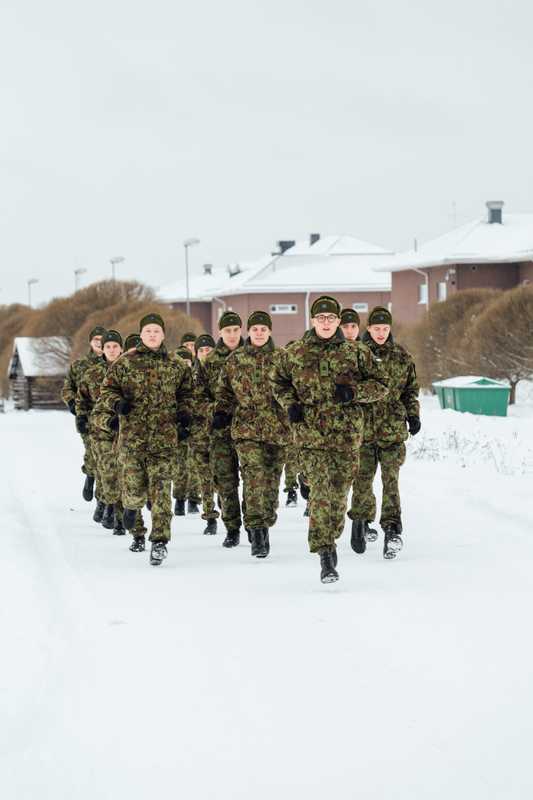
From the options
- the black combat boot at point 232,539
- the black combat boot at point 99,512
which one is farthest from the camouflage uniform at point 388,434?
the black combat boot at point 99,512

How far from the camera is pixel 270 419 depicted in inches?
424

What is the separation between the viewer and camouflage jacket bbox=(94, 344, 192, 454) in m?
10.3

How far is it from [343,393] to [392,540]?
1639mm

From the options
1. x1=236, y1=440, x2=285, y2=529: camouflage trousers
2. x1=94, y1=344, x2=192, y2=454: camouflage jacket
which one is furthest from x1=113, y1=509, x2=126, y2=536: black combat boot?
x1=94, y1=344, x2=192, y2=454: camouflage jacket

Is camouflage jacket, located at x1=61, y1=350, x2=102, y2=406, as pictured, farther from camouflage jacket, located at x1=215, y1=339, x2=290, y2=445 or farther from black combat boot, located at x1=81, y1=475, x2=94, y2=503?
camouflage jacket, located at x1=215, y1=339, x2=290, y2=445

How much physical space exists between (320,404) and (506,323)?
28.6 m

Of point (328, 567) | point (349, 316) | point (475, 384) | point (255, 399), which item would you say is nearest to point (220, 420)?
point (255, 399)

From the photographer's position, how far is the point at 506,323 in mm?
37094

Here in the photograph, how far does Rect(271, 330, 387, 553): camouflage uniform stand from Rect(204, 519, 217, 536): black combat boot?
3.27 metres

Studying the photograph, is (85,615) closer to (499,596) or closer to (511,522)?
(499,596)

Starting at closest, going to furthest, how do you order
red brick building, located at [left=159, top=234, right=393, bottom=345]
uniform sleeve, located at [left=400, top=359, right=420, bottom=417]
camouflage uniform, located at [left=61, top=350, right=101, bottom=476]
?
uniform sleeve, located at [left=400, top=359, right=420, bottom=417], camouflage uniform, located at [left=61, top=350, right=101, bottom=476], red brick building, located at [left=159, top=234, right=393, bottom=345]

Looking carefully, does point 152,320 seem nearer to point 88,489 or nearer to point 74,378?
point 74,378

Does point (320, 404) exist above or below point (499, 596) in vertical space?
above

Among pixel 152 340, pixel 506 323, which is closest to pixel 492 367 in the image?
pixel 506 323
